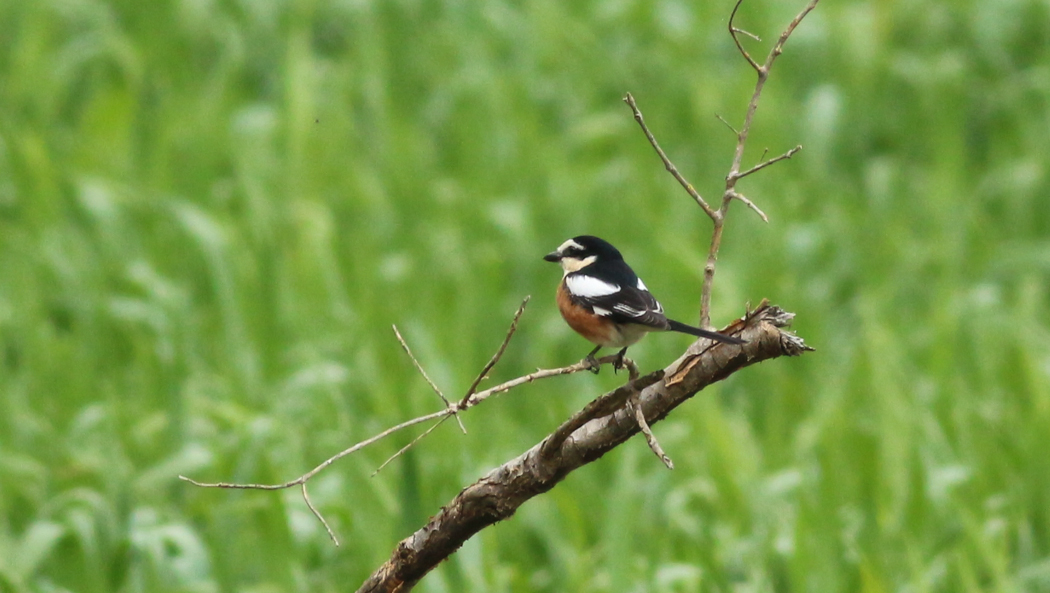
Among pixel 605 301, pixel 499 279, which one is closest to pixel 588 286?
pixel 605 301

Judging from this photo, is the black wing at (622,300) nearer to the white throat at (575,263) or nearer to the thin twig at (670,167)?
the white throat at (575,263)

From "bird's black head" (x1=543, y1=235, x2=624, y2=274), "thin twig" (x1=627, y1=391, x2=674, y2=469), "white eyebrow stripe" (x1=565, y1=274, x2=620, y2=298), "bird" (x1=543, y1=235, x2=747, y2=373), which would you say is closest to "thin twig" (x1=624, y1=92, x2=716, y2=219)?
"thin twig" (x1=627, y1=391, x2=674, y2=469)

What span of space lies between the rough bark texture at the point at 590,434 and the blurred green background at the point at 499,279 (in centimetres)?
157

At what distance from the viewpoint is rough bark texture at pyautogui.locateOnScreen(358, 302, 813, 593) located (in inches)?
97.7

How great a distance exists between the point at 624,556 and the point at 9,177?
5.21 meters

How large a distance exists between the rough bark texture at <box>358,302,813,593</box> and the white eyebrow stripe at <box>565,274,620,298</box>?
0.97 metres

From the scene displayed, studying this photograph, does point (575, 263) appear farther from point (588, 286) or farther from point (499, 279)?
point (499, 279)

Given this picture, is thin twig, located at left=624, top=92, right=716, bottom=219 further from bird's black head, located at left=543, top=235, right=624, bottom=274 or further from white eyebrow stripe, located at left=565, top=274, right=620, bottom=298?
bird's black head, located at left=543, top=235, right=624, bottom=274

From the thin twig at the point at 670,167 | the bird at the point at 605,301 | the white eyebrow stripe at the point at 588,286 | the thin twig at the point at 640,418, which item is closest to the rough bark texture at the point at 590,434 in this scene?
the thin twig at the point at 640,418

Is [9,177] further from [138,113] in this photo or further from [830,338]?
[830,338]

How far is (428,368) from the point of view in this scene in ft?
20.2

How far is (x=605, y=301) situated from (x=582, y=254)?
18.3 inches

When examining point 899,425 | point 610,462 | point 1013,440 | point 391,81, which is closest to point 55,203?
point 391,81

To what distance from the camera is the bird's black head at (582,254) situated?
3852 mm
